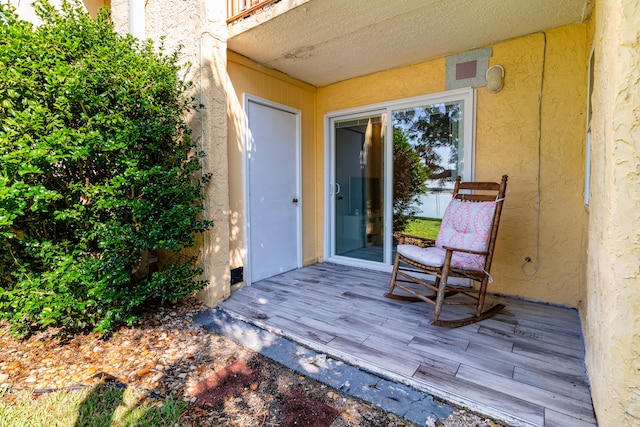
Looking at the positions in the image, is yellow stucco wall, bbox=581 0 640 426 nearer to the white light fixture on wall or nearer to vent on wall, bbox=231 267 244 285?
the white light fixture on wall

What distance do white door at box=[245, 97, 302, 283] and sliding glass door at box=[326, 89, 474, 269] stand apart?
1.90 feet

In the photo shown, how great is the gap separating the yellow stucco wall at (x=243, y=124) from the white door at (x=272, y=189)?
0.11m

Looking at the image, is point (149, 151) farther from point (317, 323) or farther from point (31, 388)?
point (317, 323)

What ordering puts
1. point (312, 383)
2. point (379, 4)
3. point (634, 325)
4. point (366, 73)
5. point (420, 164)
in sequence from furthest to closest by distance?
point (366, 73)
point (420, 164)
point (379, 4)
point (312, 383)
point (634, 325)

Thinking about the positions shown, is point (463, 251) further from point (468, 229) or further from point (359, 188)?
point (359, 188)

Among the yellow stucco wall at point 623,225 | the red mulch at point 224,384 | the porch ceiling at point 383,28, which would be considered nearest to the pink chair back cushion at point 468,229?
the yellow stucco wall at point 623,225

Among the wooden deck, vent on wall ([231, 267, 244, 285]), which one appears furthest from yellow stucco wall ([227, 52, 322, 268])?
the wooden deck

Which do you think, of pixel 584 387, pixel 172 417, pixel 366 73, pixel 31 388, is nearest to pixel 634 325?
pixel 584 387

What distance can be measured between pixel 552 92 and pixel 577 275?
68.3 inches

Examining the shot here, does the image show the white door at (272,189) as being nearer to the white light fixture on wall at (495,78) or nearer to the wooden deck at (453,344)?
the wooden deck at (453,344)

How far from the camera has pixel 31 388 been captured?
5.79 feet

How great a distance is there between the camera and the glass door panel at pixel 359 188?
Result: 402cm

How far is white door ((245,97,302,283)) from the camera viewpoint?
357 cm

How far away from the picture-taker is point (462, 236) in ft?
9.15
